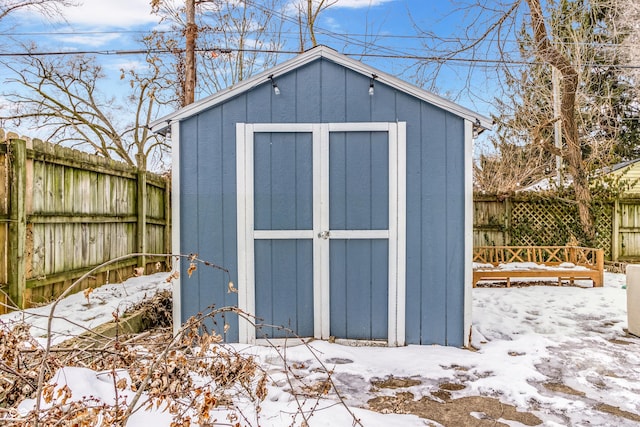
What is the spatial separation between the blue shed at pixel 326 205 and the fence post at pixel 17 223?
4.41 ft

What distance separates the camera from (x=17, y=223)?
343 centimetres

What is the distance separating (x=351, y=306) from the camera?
355cm

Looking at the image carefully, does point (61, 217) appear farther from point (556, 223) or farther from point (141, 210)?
point (556, 223)

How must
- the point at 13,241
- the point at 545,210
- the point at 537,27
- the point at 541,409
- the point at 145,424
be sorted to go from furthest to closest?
the point at 545,210 < the point at 537,27 < the point at 13,241 < the point at 541,409 < the point at 145,424

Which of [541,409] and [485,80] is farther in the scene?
[485,80]

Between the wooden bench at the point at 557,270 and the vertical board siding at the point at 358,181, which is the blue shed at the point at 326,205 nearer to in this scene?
the vertical board siding at the point at 358,181

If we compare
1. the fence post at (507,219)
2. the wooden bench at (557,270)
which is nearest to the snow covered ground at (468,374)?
the wooden bench at (557,270)

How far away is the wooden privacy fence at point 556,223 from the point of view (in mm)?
8258

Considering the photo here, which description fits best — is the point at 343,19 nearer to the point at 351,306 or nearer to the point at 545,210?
the point at 545,210

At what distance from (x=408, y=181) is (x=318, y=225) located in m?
0.91

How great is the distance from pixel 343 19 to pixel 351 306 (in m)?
7.43

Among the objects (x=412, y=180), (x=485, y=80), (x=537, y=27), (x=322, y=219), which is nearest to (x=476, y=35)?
(x=485, y=80)

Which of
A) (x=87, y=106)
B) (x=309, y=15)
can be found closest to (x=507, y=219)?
(x=309, y=15)

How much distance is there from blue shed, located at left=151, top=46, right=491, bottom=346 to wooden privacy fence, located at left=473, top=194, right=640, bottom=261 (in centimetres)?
540
